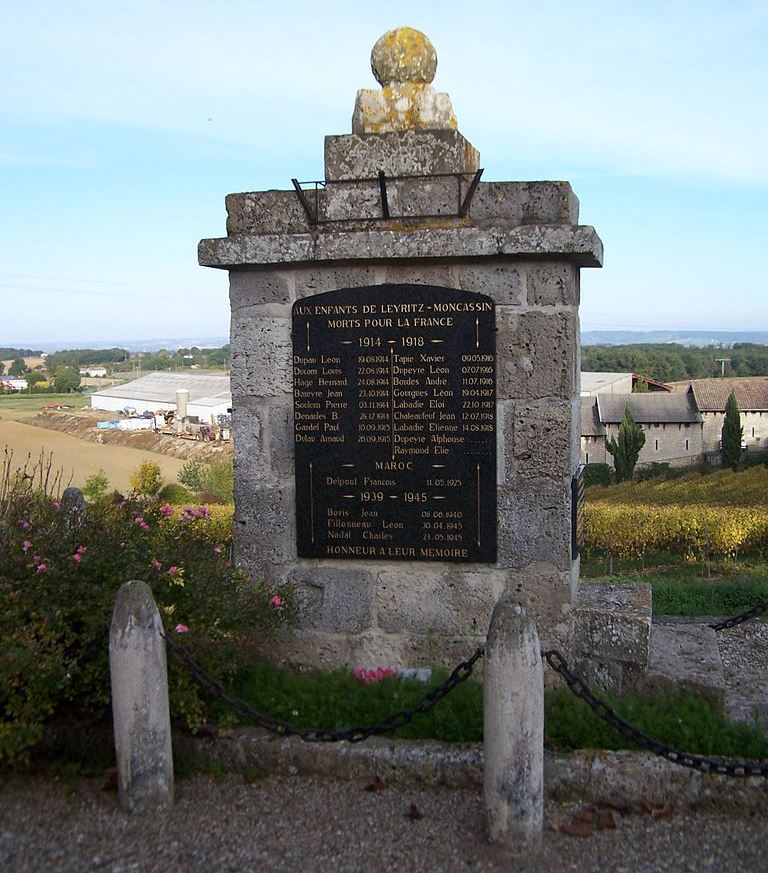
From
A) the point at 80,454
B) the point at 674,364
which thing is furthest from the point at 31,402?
the point at 674,364

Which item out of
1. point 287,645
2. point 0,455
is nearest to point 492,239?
point 287,645

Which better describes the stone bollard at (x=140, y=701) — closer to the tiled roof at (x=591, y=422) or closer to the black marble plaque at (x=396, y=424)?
the black marble plaque at (x=396, y=424)

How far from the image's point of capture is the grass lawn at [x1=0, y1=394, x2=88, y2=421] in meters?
78.1

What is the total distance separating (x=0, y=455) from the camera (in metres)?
41.7

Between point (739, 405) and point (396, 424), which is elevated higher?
point (396, 424)

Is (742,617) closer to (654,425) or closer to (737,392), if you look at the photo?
(654,425)

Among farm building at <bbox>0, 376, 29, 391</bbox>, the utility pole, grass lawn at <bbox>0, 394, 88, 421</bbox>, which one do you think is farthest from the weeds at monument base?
the utility pole

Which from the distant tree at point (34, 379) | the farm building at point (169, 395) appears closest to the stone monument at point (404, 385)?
the farm building at point (169, 395)

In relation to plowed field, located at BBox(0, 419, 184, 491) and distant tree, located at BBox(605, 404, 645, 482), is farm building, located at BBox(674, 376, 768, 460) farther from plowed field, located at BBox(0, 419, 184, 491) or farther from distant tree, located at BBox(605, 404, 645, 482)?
plowed field, located at BBox(0, 419, 184, 491)

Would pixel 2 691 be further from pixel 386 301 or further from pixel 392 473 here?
pixel 386 301

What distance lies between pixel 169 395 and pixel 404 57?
3163 inches

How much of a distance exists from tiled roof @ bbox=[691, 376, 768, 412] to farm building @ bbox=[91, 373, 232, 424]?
35.6 metres

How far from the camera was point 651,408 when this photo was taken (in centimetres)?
6544

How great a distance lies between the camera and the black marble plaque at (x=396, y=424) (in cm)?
514
